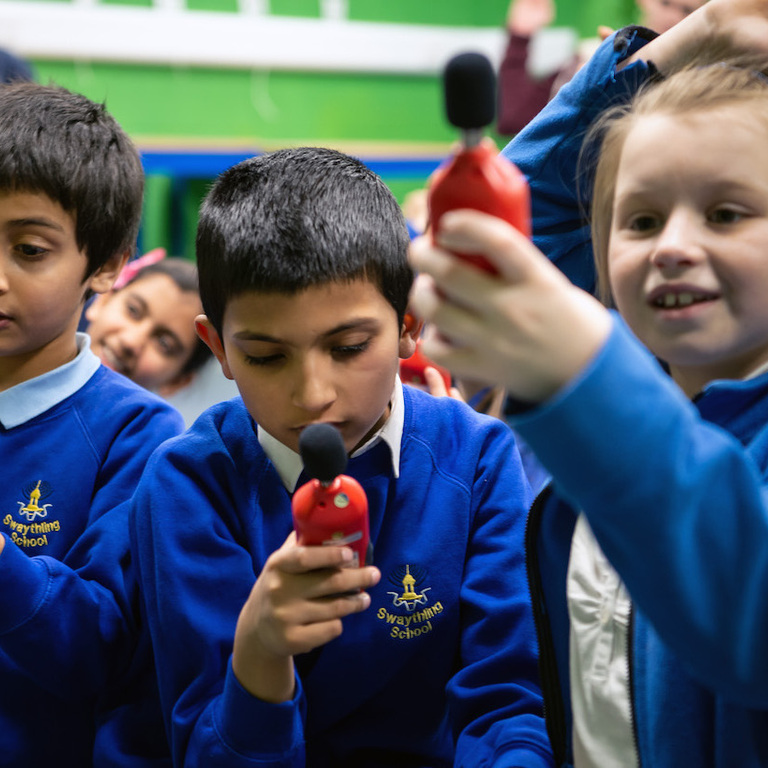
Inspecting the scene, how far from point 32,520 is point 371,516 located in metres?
0.41

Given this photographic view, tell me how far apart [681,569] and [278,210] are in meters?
0.54

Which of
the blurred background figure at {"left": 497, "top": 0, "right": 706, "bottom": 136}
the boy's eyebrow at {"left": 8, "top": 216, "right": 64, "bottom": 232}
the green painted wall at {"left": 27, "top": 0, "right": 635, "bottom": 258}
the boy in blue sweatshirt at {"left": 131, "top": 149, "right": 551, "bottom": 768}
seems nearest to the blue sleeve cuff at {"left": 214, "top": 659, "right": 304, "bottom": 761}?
the boy in blue sweatshirt at {"left": 131, "top": 149, "right": 551, "bottom": 768}

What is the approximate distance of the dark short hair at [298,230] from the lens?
0.88 meters

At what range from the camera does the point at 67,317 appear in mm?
1155

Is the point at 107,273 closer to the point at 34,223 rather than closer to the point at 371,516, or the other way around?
the point at 34,223

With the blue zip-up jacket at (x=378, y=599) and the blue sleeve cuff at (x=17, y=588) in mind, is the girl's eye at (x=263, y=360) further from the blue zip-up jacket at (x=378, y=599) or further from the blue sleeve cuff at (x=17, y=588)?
the blue sleeve cuff at (x=17, y=588)

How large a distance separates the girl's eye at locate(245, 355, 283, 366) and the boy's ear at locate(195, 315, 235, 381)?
64 mm

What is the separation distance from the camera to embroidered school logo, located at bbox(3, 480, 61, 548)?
1.08 m

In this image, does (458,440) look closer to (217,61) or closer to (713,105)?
(713,105)

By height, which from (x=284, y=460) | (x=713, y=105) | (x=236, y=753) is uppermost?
(x=713, y=105)

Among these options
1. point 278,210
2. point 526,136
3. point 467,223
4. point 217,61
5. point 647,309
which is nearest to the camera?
point 467,223

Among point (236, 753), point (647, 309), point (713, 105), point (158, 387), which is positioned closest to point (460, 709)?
point (236, 753)

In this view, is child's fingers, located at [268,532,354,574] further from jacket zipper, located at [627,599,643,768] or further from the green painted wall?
the green painted wall

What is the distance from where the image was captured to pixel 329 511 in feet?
2.23
